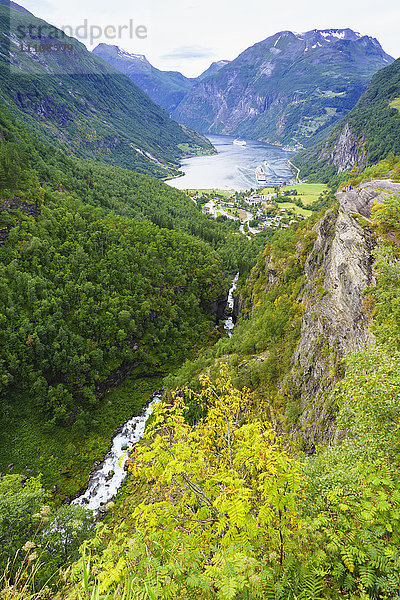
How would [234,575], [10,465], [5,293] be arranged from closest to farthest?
[234,575] → [10,465] → [5,293]

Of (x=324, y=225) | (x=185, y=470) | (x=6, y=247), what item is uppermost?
(x=324, y=225)

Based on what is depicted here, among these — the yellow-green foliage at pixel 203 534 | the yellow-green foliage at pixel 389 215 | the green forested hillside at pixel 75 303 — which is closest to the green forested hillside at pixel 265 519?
the yellow-green foliage at pixel 203 534

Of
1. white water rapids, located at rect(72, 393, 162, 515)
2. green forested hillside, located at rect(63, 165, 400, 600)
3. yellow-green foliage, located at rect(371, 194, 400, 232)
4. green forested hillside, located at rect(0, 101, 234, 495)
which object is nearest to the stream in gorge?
white water rapids, located at rect(72, 393, 162, 515)

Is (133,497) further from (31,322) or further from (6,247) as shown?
(6,247)

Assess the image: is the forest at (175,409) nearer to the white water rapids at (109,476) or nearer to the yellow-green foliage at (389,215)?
the yellow-green foliage at (389,215)

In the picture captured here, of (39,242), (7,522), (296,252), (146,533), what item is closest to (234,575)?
(146,533)

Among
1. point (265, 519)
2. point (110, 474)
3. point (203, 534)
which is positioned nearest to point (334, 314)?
point (265, 519)

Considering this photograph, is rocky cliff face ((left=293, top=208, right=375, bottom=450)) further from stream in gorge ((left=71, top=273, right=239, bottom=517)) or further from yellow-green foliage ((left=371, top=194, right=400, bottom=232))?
stream in gorge ((left=71, top=273, right=239, bottom=517))

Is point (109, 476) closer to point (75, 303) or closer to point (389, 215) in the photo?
point (75, 303)
